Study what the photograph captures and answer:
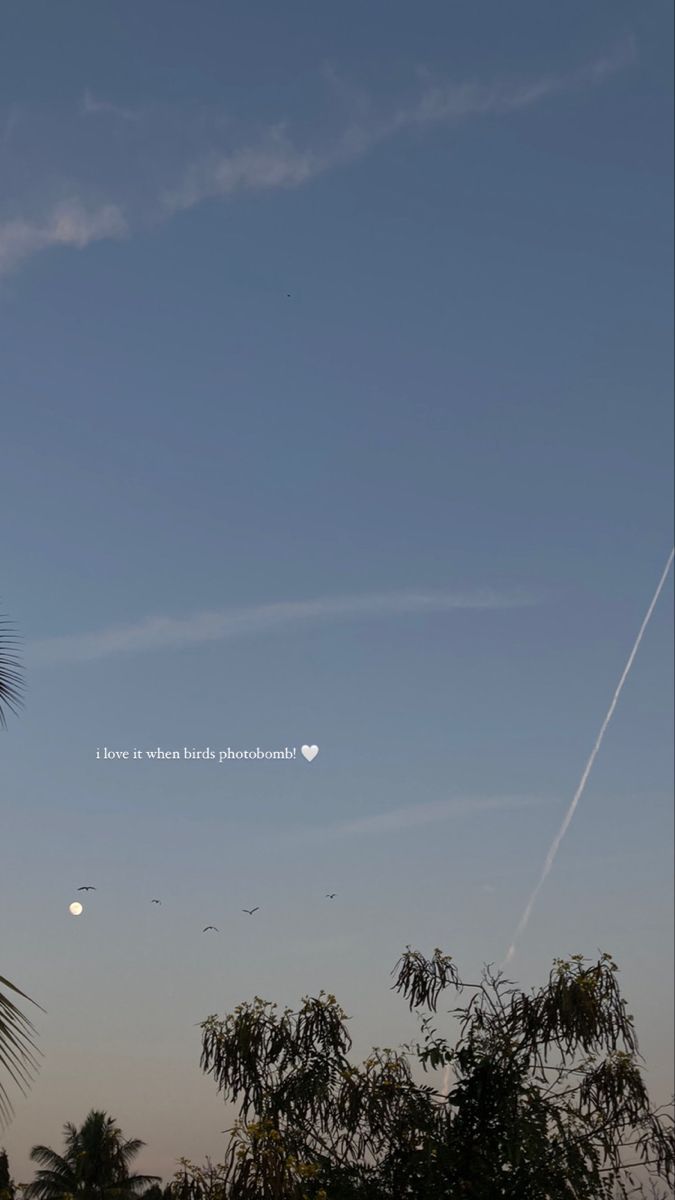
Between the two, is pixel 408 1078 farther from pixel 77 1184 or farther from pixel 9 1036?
pixel 77 1184

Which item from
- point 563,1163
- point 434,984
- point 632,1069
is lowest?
point 563,1163

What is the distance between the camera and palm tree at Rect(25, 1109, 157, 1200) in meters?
47.5

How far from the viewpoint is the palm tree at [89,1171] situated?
47.5 metres

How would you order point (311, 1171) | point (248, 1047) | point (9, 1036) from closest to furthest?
point (9, 1036) → point (311, 1171) → point (248, 1047)

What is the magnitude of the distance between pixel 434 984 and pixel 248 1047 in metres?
2.92

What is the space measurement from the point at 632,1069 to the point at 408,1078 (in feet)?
10.7

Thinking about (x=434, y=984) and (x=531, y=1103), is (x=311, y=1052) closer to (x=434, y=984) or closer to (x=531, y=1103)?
(x=434, y=984)

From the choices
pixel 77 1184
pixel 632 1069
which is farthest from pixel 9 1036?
pixel 77 1184

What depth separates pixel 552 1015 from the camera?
16.9m

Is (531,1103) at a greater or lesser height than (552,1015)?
lesser

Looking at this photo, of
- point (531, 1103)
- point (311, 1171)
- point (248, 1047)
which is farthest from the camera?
point (248, 1047)

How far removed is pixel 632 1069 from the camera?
1723 centimetres

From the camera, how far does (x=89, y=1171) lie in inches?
1905

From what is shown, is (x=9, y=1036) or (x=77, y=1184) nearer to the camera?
(x=9, y=1036)
